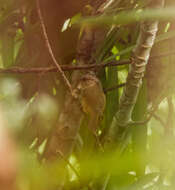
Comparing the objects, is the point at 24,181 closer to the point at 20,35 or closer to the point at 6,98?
the point at 6,98

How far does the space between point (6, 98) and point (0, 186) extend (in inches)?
13.0

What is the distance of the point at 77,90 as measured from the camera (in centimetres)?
67

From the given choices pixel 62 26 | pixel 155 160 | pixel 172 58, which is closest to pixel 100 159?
pixel 155 160

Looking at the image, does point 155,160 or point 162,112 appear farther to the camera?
point 162,112

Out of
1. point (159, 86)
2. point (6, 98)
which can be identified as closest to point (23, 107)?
point (6, 98)

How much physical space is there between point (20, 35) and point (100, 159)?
487 millimetres

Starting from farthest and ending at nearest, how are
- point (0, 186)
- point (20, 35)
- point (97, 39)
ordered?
point (20, 35) → point (97, 39) → point (0, 186)

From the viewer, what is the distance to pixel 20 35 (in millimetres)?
983

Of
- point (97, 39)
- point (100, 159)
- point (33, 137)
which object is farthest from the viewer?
point (33, 137)

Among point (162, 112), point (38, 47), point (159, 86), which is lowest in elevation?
point (162, 112)

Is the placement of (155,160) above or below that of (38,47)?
below

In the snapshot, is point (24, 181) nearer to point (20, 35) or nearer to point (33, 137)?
point (33, 137)

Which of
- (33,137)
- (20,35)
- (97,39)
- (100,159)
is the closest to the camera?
(100,159)

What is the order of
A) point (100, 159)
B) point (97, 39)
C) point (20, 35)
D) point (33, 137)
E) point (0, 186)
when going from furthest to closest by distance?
1. point (20, 35)
2. point (33, 137)
3. point (97, 39)
4. point (100, 159)
5. point (0, 186)
